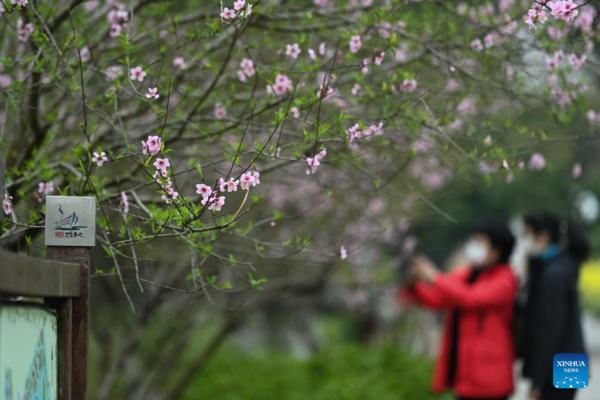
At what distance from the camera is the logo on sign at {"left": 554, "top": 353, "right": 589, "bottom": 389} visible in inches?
203

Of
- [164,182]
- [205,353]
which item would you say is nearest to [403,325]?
[205,353]

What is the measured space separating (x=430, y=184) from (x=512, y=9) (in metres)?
4.41

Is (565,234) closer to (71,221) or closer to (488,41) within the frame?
(488,41)

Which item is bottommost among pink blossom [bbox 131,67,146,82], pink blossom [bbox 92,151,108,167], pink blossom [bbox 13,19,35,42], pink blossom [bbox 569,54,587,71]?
pink blossom [bbox 92,151,108,167]

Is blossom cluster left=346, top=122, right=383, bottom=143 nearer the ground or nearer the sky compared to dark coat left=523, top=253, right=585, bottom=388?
nearer the sky

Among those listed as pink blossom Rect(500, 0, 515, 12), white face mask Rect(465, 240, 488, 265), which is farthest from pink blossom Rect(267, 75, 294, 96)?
white face mask Rect(465, 240, 488, 265)

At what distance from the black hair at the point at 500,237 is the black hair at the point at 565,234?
10.6 inches

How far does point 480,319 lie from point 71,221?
3.82 metres

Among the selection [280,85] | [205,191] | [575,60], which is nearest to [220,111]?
[280,85]

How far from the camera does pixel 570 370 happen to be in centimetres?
524

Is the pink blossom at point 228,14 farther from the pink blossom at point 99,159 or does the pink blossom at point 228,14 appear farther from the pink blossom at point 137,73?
the pink blossom at point 99,159

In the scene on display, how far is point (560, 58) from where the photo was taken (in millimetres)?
4484

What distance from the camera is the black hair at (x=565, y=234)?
229 inches

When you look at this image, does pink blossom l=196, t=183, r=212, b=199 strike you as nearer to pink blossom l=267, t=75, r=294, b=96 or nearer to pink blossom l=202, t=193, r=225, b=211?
pink blossom l=202, t=193, r=225, b=211
